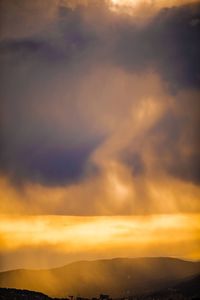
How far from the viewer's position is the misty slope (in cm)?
455

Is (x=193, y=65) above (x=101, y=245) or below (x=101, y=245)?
above

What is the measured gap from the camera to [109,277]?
181 inches

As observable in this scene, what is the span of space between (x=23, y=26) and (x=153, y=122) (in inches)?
52.6

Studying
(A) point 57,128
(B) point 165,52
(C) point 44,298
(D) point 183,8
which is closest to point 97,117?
(A) point 57,128

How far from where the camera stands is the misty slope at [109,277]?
179 inches

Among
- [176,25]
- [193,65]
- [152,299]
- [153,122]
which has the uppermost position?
[176,25]

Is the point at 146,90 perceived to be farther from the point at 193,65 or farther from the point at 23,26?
the point at 23,26

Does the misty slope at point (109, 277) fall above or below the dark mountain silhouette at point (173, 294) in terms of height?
above

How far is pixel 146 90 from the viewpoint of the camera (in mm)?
4824

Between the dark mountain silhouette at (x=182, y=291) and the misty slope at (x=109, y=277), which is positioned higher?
the misty slope at (x=109, y=277)

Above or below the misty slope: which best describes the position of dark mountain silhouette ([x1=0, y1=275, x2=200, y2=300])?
below

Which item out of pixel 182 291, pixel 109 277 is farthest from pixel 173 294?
pixel 109 277

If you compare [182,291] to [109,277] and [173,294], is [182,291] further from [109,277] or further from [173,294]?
[109,277]

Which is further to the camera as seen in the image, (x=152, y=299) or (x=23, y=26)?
(x=23, y=26)
